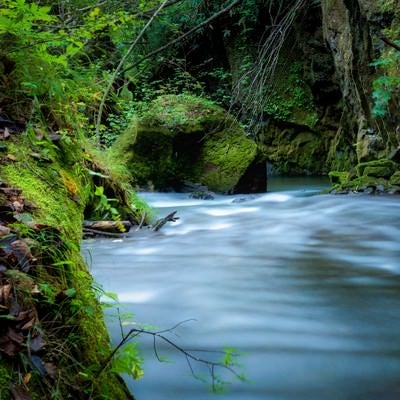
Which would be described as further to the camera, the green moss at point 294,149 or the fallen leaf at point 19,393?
the green moss at point 294,149

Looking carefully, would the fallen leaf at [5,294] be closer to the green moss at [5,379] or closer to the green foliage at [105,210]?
the green moss at [5,379]

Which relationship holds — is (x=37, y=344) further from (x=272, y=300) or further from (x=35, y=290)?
(x=272, y=300)

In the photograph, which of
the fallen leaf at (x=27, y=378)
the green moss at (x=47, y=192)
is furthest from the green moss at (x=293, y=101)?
the fallen leaf at (x=27, y=378)

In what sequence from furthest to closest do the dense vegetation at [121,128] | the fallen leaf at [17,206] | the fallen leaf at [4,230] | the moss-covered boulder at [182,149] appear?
the moss-covered boulder at [182,149], the fallen leaf at [17,206], the fallen leaf at [4,230], the dense vegetation at [121,128]

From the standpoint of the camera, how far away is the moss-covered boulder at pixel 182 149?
956 cm

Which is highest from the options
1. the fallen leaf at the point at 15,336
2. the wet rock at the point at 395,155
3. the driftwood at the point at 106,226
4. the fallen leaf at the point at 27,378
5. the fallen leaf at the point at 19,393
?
the wet rock at the point at 395,155

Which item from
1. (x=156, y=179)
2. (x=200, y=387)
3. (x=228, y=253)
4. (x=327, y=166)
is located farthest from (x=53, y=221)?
(x=327, y=166)

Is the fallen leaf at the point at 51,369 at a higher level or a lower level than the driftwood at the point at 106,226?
higher

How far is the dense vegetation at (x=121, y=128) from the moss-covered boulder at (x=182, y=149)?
0.03 metres

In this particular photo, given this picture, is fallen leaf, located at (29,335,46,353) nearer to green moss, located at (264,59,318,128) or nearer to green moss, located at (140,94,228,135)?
green moss, located at (140,94,228,135)

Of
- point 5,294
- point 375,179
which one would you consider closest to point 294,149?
point 375,179

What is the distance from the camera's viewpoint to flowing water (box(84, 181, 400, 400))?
6.34 feet

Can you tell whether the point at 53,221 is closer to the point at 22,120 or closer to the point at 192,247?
the point at 22,120

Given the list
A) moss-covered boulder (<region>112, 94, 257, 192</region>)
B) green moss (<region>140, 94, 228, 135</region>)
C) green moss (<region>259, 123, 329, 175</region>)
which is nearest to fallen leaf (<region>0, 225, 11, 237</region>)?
moss-covered boulder (<region>112, 94, 257, 192</region>)
